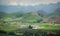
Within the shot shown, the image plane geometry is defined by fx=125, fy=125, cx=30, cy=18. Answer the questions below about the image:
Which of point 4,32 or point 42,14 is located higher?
point 42,14

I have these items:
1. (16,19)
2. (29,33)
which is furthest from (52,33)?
(16,19)

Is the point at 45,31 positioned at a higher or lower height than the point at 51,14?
lower

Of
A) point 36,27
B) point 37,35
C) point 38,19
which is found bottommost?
point 37,35

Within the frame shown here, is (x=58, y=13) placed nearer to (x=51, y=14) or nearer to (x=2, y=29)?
(x=51, y=14)

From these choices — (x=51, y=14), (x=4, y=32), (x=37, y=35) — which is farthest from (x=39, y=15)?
(x=4, y=32)

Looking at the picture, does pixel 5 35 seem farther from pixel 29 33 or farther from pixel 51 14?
pixel 51 14

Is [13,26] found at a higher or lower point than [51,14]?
lower

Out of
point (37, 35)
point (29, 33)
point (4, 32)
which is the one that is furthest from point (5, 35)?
point (37, 35)

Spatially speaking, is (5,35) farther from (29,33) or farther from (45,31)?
(45,31)
